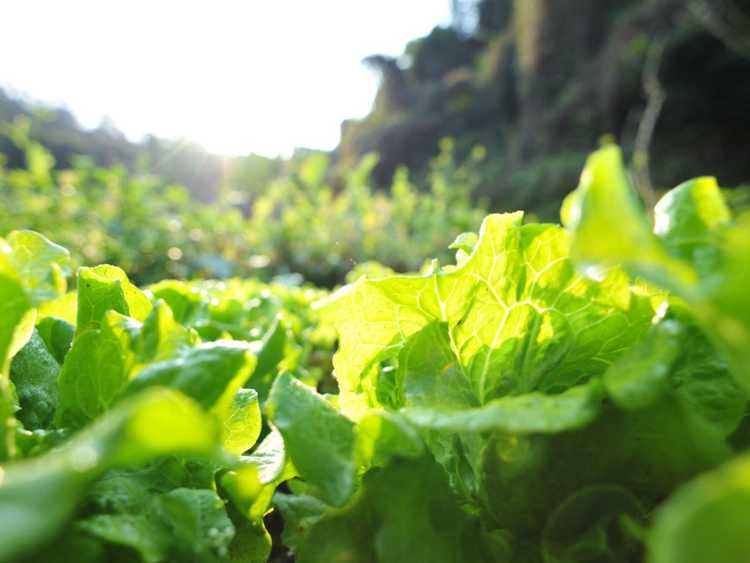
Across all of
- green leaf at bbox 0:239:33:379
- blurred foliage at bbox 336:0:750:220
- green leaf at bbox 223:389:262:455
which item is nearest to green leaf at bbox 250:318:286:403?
green leaf at bbox 223:389:262:455

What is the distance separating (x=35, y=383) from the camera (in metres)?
0.64

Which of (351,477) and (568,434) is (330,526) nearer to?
(351,477)

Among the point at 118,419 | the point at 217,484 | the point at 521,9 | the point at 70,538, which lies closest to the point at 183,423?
the point at 118,419

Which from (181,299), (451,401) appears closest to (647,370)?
(451,401)

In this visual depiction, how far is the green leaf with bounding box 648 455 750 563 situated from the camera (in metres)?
0.27

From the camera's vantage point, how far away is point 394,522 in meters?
0.51

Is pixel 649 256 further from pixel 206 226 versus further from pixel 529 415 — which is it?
pixel 206 226

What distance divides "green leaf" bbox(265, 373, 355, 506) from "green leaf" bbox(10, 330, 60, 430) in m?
0.27

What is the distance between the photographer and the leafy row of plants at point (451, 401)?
415 mm

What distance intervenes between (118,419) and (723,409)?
1.61 ft

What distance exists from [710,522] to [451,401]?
309 mm

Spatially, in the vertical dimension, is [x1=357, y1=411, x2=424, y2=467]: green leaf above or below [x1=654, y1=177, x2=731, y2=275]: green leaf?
below

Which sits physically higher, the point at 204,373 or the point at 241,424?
the point at 204,373

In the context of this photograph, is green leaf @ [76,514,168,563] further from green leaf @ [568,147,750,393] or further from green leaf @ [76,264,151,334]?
green leaf @ [568,147,750,393]
